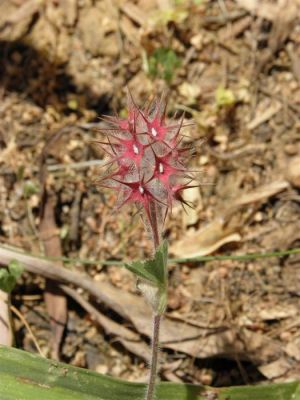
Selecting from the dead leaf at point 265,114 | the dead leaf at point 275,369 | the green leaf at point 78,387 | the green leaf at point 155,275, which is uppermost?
the dead leaf at point 265,114

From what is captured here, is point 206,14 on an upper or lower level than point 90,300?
upper

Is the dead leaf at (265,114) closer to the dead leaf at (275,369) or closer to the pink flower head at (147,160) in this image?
the dead leaf at (275,369)

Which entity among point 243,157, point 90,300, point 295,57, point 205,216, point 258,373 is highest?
point 295,57

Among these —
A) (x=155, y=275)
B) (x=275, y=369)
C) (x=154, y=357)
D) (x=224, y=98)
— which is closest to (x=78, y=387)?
(x=154, y=357)

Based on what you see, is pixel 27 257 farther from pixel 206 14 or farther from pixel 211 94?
pixel 206 14

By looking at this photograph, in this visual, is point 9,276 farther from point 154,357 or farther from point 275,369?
point 275,369

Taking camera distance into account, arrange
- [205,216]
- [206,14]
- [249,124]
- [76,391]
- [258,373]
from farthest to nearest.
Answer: [206,14] < [249,124] < [205,216] < [258,373] < [76,391]

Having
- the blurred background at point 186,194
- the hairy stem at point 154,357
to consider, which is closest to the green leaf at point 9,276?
the blurred background at point 186,194

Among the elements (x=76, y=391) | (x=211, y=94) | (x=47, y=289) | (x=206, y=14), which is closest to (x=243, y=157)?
(x=211, y=94)
